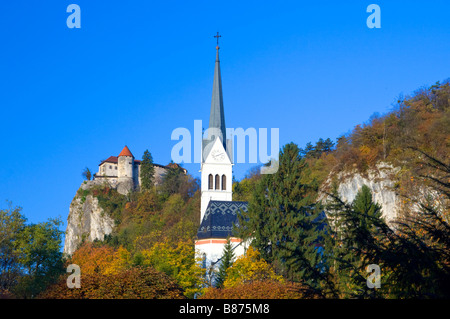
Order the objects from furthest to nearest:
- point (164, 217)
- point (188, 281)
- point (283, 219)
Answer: point (164, 217) < point (188, 281) < point (283, 219)

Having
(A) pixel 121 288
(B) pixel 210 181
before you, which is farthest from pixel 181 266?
(A) pixel 121 288

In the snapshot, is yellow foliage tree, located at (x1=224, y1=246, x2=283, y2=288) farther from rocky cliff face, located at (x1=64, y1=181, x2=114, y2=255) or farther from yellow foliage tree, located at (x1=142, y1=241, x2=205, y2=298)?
rocky cliff face, located at (x1=64, y1=181, x2=114, y2=255)

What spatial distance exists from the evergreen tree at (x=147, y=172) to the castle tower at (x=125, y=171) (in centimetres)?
353

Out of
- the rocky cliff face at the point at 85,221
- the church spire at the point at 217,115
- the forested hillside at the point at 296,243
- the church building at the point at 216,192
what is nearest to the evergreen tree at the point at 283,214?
the forested hillside at the point at 296,243

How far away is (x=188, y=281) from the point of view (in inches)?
→ 1694

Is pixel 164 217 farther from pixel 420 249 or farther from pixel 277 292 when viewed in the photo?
pixel 420 249

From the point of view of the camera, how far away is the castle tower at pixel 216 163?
2323 inches

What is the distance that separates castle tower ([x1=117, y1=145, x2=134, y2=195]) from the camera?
115m

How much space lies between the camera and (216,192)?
194ft

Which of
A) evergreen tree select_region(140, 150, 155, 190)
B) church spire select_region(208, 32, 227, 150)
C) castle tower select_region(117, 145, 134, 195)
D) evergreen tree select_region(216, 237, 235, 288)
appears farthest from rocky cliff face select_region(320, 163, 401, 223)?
castle tower select_region(117, 145, 134, 195)

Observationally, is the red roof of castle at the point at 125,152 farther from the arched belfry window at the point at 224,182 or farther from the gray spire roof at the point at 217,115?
the arched belfry window at the point at 224,182

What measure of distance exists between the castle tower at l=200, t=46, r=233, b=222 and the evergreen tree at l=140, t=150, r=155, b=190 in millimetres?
51414
